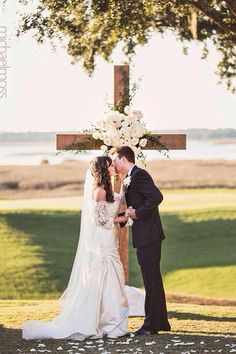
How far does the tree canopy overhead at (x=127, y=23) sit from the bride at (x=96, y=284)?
4.64 metres

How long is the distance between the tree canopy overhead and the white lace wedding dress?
15.7ft

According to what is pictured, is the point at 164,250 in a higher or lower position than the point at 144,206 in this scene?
lower

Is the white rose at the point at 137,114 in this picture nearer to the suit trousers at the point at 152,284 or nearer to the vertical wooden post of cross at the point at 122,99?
the vertical wooden post of cross at the point at 122,99

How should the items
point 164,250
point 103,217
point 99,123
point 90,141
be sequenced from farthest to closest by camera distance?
point 164,250
point 90,141
point 99,123
point 103,217

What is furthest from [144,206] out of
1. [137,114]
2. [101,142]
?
[101,142]

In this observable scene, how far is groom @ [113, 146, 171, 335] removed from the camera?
440 inches

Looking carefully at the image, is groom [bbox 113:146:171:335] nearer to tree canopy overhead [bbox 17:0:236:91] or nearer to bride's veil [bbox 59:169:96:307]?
bride's veil [bbox 59:169:96:307]

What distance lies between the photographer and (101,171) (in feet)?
36.6

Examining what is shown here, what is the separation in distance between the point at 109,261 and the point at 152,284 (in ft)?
1.82

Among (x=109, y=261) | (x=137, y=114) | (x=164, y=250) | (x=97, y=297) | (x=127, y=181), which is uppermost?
(x=137, y=114)

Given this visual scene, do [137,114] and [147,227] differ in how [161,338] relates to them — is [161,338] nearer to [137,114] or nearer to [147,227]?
[147,227]

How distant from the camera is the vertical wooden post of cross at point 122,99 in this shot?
13.2 meters

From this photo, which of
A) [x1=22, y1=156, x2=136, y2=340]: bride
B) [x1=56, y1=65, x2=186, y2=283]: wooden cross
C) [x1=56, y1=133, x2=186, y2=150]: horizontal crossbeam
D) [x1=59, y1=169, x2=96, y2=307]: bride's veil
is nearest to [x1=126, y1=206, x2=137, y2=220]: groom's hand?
[x1=22, y1=156, x2=136, y2=340]: bride

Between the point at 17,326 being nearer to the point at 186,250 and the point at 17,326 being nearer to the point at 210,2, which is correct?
the point at 210,2
